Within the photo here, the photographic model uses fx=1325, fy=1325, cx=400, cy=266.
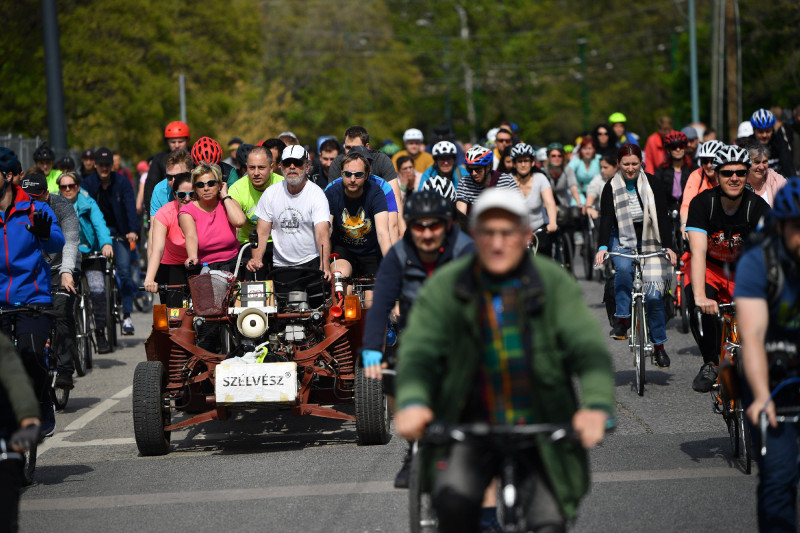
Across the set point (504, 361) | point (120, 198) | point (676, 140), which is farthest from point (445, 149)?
point (504, 361)

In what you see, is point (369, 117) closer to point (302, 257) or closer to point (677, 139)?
point (677, 139)

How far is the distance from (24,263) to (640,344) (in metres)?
4.90

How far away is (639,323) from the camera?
10805 mm

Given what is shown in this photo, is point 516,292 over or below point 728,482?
over

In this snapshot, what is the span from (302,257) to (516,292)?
5399mm

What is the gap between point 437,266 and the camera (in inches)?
245

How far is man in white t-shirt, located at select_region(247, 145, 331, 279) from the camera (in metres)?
9.66

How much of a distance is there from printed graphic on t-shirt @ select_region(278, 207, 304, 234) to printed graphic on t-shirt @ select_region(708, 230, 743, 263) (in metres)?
2.97

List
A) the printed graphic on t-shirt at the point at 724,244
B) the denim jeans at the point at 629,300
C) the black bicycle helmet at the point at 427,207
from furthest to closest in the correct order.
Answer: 1. the denim jeans at the point at 629,300
2. the printed graphic on t-shirt at the point at 724,244
3. the black bicycle helmet at the point at 427,207

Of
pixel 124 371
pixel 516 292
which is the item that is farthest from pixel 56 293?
pixel 516 292

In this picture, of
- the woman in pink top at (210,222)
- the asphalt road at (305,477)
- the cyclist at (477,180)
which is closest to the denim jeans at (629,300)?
the asphalt road at (305,477)

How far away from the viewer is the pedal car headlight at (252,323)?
9062 mm

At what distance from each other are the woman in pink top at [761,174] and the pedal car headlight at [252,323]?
385 cm

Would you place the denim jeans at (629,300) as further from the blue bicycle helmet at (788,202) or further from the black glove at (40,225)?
the blue bicycle helmet at (788,202)
